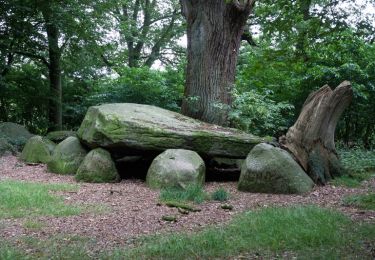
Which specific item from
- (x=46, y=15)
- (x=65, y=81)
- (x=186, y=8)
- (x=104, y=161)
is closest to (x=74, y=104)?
(x=65, y=81)

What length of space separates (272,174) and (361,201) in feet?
5.67

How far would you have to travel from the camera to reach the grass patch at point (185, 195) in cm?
736

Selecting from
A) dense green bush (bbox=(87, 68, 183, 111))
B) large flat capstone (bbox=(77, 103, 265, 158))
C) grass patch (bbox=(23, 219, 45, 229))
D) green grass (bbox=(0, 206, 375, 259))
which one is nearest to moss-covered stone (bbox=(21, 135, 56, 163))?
large flat capstone (bbox=(77, 103, 265, 158))

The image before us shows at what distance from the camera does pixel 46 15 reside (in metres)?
16.2

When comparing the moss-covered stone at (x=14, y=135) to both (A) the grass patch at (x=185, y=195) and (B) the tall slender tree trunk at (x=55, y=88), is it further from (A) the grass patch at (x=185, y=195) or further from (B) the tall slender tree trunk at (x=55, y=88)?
(A) the grass patch at (x=185, y=195)

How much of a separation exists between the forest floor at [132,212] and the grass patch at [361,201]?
0.54ft

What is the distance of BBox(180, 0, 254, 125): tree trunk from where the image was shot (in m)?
12.2

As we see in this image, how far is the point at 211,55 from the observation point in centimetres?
1228

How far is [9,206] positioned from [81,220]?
53.7 inches

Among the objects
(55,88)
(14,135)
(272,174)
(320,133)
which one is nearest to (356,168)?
(320,133)

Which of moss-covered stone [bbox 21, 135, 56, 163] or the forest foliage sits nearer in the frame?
the forest foliage

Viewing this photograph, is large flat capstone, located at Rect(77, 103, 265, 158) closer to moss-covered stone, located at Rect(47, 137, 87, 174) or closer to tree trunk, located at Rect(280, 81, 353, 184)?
moss-covered stone, located at Rect(47, 137, 87, 174)

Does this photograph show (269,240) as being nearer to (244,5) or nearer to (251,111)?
(251,111)

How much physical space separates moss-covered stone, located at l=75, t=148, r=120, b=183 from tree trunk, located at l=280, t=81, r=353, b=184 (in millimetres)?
3796
